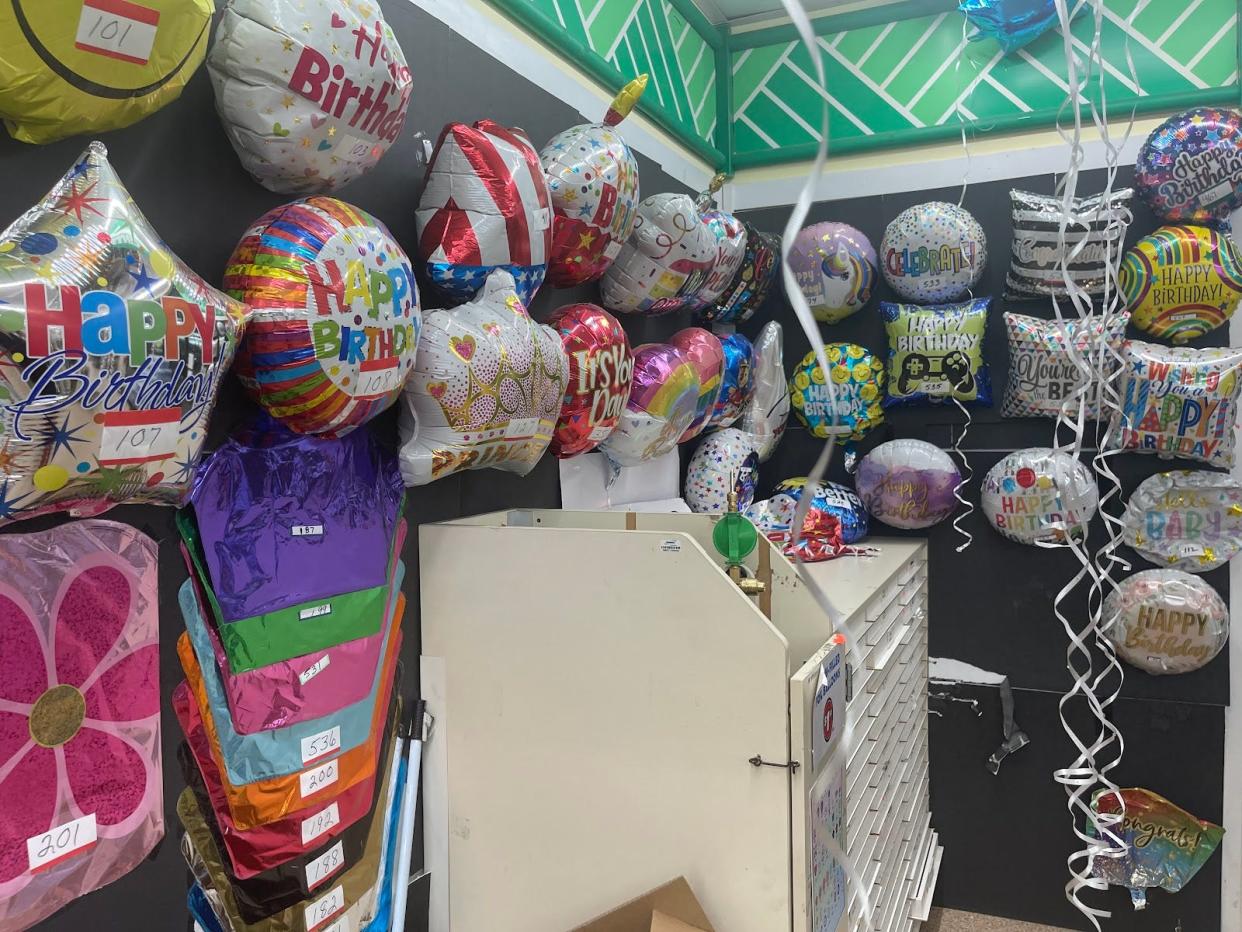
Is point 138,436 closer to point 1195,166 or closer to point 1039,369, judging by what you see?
point 1039,369

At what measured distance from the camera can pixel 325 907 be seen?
1.22 meters

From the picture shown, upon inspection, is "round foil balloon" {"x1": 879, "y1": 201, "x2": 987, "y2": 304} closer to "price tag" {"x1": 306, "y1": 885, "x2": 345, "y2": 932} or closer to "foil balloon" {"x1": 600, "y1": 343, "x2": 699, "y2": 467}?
"foil balloon" {"x1": 600, "y1": 343, "x2": 699, "y2": 467}

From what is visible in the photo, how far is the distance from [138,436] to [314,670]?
453 millimetres

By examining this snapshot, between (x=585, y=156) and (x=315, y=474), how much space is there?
82cm

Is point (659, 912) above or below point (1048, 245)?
below

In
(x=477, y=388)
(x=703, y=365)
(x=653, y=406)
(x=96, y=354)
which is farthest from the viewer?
(x=703, y=365)

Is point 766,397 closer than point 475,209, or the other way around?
A: point 475,209

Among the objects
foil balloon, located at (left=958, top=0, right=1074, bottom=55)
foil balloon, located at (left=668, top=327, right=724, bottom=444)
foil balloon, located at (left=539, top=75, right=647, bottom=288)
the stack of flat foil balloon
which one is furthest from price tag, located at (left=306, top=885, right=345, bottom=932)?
foil balloon, located at (left=958, top=0, right=1074, bottom=55)

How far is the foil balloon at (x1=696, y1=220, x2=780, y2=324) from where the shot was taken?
2.57 metres

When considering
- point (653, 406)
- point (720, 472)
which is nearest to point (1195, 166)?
point (720, 472)

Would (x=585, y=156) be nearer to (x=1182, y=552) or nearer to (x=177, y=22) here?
(x=177, y=22)

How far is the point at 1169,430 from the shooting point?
7.57ft

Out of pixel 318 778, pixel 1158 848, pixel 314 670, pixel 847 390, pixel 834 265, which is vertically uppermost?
pixel 834 265

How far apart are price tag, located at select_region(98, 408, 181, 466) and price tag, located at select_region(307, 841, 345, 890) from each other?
64cm
